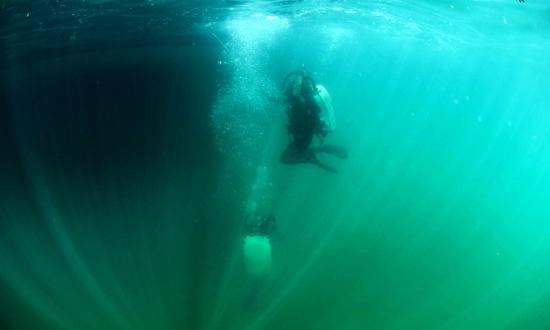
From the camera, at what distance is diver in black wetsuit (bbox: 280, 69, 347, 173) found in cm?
949

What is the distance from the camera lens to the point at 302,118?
9.64 metres

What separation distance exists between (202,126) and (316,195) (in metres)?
17.1

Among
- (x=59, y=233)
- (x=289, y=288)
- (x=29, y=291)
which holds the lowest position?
(x=289, y=288)

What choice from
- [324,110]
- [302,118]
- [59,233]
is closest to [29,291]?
[59,233]

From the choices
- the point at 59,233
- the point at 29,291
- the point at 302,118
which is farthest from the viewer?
the point at 59,233

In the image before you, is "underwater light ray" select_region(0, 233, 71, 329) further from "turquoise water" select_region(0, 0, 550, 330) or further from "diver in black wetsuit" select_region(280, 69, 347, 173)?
"diver in black wetsuit" select_region(280, 69, 347, 173)

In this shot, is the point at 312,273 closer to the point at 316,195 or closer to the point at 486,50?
the point at 316,195

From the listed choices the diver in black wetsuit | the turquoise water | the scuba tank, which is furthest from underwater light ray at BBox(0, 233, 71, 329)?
the scuba tank

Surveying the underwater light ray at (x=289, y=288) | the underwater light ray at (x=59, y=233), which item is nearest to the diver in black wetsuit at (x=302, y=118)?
the underwater light ray at (x=289, y=288)

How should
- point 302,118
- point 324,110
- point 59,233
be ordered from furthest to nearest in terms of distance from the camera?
1. point 59,233
2. point 302,118
3. point 324,110

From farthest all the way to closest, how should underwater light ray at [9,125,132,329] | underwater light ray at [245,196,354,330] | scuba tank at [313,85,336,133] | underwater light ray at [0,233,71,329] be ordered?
1. underwater light ray at [245,196,354,330]
2. underwater light ray at [9,125,132,329]
3. underwater light ray at [0,233,71,329]
4. scuba tank at [313,85,336,133]

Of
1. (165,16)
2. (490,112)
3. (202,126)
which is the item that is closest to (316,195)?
(202,126)

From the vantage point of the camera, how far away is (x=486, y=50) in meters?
28.3

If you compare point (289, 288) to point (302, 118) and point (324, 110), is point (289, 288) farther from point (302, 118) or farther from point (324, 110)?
point (324, 110)
